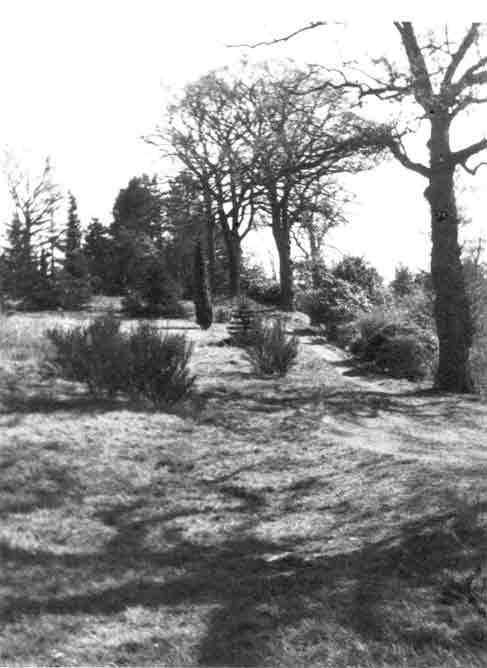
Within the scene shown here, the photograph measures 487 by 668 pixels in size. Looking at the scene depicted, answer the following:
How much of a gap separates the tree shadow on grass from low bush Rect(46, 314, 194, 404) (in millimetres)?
5440

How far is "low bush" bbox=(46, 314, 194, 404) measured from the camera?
1098 centimetres

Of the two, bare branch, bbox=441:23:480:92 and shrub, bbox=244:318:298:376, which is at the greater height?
bare branch, bbox=441:23:480:92

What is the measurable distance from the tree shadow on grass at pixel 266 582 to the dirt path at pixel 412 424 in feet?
8.64

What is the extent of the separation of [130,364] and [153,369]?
35 cm

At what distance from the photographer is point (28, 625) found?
12.8 feet

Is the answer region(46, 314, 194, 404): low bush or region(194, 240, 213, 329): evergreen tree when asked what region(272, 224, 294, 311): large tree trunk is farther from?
region(46, 314, 194, 404): low bush

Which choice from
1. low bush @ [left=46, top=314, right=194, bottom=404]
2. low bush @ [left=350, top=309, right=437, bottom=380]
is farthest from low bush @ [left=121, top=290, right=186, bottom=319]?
low bush @ [left=46, top=314, right=194, bottom=404]

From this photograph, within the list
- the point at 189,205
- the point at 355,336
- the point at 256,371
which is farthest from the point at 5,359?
the point at 189,205

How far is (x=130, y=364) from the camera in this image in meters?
11.1

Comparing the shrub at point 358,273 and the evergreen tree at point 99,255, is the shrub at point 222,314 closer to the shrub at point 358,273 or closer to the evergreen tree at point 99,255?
the shrub at point 358,273

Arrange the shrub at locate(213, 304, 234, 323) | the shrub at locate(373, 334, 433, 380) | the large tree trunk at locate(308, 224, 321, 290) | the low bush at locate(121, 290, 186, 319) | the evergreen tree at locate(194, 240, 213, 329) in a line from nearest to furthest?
1. the shrub at locate(373, 334, 433, 380)
2. the evergreen tree at locate(194, 240, 213, 329)
3. the shrub at locate(213, 304, 234, 323)
4. the low bush at locate(121, 290, 186, 319)
5. the large tree trunk at locate(308, 224, 321, 290)

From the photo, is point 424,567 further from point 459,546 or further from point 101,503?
point 101,503

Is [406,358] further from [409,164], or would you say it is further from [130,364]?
[130,364]

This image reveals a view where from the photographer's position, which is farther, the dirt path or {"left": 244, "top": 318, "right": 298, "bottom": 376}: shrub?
{"left": 244, "top": 318, "right": 298, "bottom": 376}: shrub
